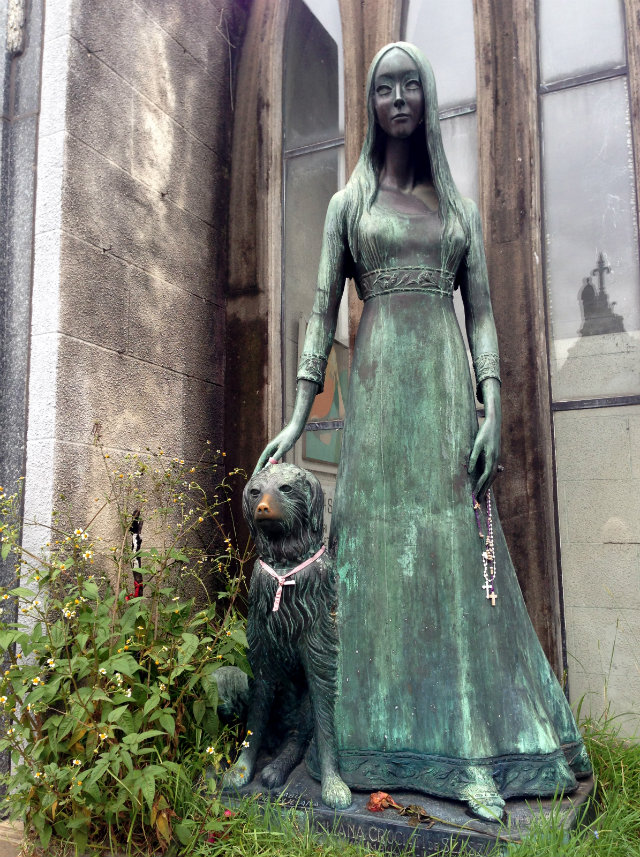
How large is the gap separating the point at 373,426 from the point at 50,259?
186cm

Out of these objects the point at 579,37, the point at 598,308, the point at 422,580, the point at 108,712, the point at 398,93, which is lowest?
the point at 108,712

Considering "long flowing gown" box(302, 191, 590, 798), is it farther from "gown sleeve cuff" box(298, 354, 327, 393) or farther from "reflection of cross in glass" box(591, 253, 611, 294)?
"reflection of cross in glass" box(591, 253, 611, 294)

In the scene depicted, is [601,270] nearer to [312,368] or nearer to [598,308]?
[598,308]

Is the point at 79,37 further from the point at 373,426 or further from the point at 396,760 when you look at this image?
the point at 396,760

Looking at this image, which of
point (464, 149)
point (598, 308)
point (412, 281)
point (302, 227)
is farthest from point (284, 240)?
point (412, 281)

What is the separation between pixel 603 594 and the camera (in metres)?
3.83

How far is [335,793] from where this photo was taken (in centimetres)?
245

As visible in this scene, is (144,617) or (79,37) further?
(79,37)

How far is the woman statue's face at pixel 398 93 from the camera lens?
9.30 ft

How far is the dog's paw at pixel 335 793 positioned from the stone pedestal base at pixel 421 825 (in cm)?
2

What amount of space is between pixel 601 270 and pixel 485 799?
2.84m

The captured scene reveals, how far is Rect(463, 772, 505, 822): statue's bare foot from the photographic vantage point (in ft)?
7.50

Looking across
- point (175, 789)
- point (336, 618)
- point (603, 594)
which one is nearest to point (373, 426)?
point (336, 618)

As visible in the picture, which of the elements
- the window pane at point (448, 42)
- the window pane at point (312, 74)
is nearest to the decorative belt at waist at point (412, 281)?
the window pane at point (448, 42)
